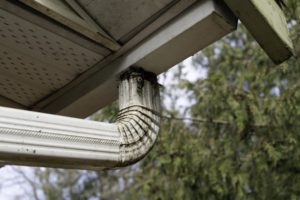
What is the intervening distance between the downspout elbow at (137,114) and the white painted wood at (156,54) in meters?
0.04

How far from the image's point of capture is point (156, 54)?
132cm

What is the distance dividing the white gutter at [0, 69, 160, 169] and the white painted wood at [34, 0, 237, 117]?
6cm

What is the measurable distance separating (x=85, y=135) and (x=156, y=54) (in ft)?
1.14

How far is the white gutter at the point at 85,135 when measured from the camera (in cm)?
98

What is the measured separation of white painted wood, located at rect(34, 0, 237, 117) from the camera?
1.22 m

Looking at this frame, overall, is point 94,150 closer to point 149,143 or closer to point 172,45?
point 149,143

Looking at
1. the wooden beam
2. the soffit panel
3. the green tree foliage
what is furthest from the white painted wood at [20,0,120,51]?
the green tree foliage

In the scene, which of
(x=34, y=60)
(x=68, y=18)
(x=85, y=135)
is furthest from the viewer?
(x=34, y=60)

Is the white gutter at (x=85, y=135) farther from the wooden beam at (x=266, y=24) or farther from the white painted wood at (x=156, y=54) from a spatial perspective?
the wooden beam at (x=266, y=24)

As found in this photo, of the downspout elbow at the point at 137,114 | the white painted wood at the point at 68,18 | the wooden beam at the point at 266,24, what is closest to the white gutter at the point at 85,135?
the downspout elbow at the point at 137,114

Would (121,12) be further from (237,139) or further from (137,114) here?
(237,139)

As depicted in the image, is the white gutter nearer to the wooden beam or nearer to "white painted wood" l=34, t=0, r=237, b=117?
"white painted wood" l=34, t=0, r=237, b=117

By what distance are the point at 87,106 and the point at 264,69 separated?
118 inches

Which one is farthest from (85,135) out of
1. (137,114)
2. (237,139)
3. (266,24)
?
(237,139)
